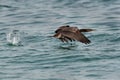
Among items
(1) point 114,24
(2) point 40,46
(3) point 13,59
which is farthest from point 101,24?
(3) point 13,59

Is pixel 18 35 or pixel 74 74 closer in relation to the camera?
pixel 74 74

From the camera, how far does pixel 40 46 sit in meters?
14.1

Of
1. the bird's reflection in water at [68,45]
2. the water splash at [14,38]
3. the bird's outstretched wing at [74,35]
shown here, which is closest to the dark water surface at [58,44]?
the bird's reflection in water at [68,45]

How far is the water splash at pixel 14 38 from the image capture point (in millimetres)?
14678

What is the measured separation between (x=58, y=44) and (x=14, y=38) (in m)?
1.55

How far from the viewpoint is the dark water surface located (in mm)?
11414

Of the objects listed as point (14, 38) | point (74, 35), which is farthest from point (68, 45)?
point (14, 38)

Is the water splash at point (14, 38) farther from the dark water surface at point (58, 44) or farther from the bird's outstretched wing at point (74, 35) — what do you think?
the bird's outstretched wing at point (74, 35)

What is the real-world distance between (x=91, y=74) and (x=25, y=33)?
521 centimetres

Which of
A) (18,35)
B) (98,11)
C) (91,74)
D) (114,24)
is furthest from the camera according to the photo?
(98,11)

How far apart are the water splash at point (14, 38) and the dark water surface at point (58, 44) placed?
11 cm

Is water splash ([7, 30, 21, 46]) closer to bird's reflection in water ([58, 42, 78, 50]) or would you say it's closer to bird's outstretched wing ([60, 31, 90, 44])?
bird's reflection in water ([58, 42, 78, 50])

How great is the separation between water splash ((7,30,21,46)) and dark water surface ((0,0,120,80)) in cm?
11

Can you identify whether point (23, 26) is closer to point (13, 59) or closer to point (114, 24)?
point (114, 24)
